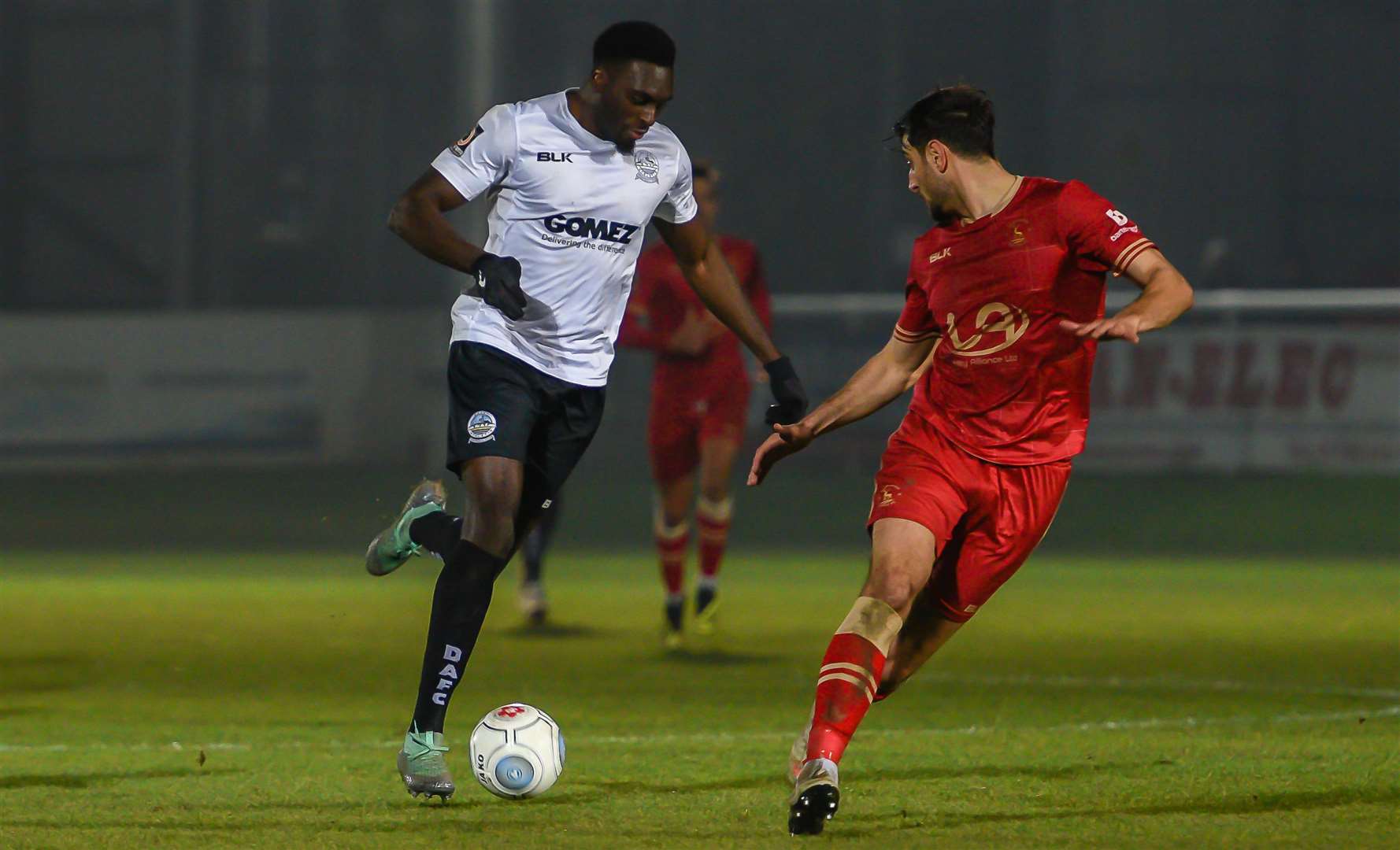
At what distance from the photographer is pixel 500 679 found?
8711 mm

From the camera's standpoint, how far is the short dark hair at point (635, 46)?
6.05 metres

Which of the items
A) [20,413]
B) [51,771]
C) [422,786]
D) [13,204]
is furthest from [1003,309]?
[13,204]

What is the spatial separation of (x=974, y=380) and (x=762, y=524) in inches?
445

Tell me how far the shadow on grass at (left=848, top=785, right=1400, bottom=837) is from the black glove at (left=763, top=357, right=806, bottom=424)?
115 centimetres

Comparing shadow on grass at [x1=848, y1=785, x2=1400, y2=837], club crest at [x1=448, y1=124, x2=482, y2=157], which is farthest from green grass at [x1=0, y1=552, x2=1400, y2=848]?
club crest at [x1=448, y1=124, x2=482, y2=157]

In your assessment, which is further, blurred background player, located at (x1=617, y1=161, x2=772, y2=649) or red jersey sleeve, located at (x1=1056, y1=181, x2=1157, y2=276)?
blurred background player, located at (x1=617, y1=161, x2=772, y2=649)

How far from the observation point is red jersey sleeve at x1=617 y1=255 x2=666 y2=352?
10141mm

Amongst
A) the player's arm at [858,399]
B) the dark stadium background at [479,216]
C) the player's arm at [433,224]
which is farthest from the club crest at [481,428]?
the dark stadium background at [479,216]

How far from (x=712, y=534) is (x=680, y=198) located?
3817mm

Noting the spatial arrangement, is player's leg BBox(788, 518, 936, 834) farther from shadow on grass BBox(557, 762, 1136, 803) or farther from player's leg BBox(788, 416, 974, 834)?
shadow on grass BBox(557, 762, 1136, 803)

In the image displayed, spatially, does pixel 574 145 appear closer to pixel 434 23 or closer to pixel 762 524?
pixel 762 524

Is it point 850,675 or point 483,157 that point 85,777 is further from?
point 850,675

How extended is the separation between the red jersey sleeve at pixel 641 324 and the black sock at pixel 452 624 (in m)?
4.29

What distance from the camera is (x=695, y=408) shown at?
1009cm
